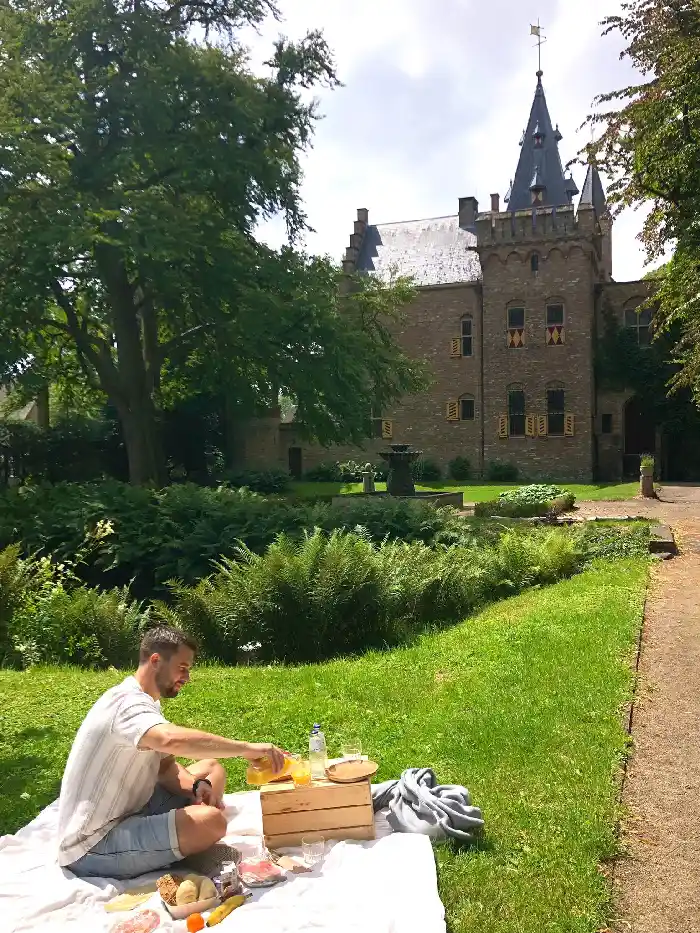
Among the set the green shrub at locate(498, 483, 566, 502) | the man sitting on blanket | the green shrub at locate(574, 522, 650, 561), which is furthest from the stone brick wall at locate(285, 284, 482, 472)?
the man sitting on blanket

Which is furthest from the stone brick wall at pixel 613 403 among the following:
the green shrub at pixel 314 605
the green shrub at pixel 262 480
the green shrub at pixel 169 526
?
the green shrub at pixel 314 605

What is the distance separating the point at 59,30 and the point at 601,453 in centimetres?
2565

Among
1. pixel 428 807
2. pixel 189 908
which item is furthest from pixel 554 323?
pixel 189 908

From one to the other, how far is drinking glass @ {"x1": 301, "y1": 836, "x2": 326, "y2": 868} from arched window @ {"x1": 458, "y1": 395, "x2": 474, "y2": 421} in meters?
33.2

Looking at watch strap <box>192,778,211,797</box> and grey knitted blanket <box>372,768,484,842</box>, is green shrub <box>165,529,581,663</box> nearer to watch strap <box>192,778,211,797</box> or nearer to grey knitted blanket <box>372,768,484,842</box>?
grey knitted blanket <box>372,768,484,842</box>

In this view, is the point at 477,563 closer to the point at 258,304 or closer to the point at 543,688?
the point at 543,688

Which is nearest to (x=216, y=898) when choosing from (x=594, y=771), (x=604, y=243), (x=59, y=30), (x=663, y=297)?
(x=594, y=771)

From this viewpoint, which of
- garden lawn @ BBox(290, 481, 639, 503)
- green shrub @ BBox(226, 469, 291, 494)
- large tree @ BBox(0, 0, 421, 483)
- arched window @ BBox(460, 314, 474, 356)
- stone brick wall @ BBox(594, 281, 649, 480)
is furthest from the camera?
arched window @ BBox(460, 314, 474, 356)

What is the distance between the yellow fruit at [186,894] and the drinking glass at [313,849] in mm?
560

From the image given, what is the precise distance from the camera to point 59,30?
1741 cm

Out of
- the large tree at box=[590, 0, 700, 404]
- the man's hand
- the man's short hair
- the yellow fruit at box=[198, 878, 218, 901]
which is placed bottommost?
the yellow fruit at box=[198, 878, 218, 901]

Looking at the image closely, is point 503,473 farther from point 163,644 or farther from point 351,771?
point 163,644

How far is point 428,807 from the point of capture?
414cm

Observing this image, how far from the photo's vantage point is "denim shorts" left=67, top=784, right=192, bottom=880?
3.83 meters
